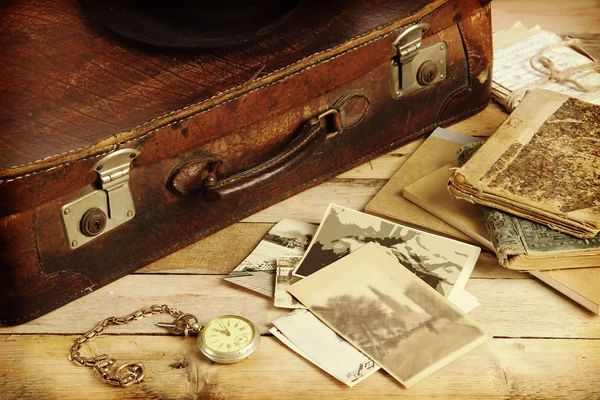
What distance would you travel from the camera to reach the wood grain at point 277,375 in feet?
4.11

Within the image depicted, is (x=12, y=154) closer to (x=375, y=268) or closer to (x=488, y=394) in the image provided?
(x=375, y=268)

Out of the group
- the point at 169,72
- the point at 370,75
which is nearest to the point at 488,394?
the point at 370,75

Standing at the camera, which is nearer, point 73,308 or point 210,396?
point 210,396

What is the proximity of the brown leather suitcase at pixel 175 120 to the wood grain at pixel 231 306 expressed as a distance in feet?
0.11

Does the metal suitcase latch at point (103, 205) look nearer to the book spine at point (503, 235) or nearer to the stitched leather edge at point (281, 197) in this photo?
the stitched leather edge at point (281, 197)

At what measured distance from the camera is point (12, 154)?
1261 mm

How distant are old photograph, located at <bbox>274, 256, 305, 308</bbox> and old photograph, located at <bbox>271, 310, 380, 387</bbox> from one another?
0.07 feet

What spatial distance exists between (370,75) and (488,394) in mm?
684

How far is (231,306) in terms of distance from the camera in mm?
1416

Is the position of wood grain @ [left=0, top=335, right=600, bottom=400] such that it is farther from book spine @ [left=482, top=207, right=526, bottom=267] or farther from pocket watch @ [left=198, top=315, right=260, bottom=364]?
book spine @ [left=482, top=207, right=526, bottom=267]

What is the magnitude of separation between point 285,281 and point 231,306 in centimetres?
11

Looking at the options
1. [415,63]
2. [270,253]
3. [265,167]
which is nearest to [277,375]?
[270,253]

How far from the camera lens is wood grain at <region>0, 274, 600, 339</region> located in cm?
136

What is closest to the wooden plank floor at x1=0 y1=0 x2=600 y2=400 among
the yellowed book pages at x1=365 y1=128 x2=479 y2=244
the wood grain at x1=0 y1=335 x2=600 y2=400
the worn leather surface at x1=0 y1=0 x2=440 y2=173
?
the wood grain at x1=0 y1=335 x2=600 y2=400
